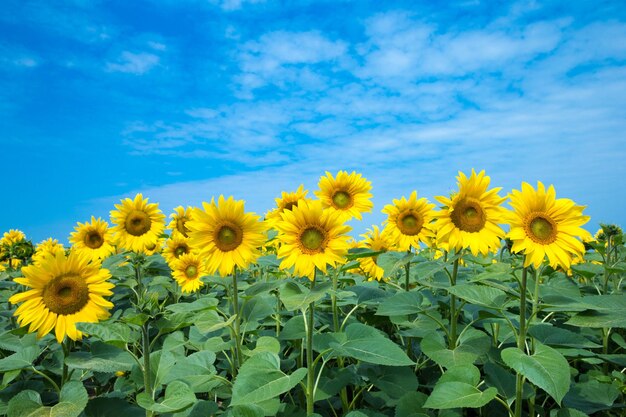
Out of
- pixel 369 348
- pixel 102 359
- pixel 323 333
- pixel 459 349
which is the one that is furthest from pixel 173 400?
pixel 459 349

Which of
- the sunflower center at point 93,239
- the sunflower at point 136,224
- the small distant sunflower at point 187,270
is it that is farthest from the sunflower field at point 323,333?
the sunflower center at point 93,239

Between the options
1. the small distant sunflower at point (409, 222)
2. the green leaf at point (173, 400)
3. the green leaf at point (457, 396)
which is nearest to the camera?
the green leaf at point (457, 396)

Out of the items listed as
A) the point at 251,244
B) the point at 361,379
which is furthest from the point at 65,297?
the point at 361,379

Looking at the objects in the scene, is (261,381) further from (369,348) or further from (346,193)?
(346,193)

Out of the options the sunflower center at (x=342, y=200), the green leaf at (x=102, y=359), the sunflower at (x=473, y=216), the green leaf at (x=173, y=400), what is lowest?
the green leaf at (x=173, y=400)

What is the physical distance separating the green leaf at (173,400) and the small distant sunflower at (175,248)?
4.16 m

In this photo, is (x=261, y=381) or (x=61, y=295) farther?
(x=61, y=295)

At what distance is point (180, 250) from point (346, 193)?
10.8 feet

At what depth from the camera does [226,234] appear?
360 cm

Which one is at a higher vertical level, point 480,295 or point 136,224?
point 136,224

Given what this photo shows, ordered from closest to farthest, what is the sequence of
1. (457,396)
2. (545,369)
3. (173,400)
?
(545,369) → (457,396) → (173,400)

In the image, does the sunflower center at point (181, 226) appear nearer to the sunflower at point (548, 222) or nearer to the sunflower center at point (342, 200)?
the sunflower center at point (342, 200)

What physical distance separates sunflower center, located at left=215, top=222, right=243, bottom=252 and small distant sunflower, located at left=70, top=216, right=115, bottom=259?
435 centimetres

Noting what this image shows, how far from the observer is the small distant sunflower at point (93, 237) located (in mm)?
7285
